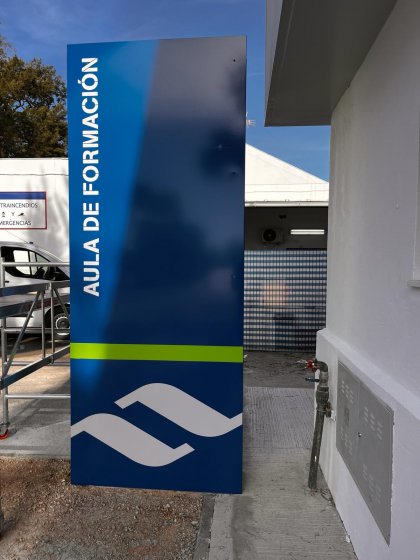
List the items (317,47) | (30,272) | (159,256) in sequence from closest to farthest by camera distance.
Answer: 1. (317,47)
2. (159,256)
3. (30,272)

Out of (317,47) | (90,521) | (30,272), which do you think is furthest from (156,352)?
(30,272)

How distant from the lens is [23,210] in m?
9.15

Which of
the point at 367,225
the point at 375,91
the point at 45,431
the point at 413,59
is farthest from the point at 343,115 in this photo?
the point at 45,431

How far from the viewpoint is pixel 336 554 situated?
8.19 ft

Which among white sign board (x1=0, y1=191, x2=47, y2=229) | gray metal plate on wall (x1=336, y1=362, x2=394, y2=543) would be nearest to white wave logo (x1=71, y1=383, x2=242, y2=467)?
gray metal plate on wall (x1=336, y1=362, x2=394, y2=543)

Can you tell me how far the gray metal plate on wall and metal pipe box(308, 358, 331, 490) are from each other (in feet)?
0.84

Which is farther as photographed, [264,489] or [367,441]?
[264,489]

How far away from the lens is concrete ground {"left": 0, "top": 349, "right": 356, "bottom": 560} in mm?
2566

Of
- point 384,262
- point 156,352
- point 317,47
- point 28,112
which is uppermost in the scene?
point 28,112

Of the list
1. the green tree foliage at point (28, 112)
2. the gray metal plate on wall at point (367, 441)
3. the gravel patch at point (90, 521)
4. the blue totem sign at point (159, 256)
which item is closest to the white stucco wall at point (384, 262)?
the gray metal plate on wall at point (367, 441)

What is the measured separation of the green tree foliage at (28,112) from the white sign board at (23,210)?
10.6m

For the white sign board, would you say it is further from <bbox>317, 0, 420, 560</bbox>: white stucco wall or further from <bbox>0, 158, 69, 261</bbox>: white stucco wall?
<bbox>317, 0, 420, 560</bbox>: white stucco wall

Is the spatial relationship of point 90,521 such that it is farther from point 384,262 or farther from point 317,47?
point 317,47

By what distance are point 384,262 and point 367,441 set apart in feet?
3.18
